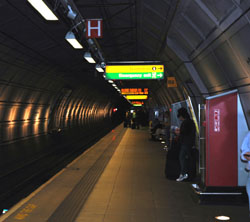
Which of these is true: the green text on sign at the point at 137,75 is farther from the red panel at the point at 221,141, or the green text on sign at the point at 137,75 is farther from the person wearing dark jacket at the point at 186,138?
the red panel at the point at 221,141

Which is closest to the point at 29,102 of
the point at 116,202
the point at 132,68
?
the point at 132,68

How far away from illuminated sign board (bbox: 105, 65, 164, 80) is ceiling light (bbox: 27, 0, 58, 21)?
5.92 meters

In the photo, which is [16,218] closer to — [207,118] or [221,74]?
[207,118]

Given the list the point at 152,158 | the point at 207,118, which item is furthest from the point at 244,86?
the point at 152,158

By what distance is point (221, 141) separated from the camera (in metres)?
6.32

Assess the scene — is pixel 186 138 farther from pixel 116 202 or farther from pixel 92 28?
pixel 92 28

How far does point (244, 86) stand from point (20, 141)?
16.6 metres

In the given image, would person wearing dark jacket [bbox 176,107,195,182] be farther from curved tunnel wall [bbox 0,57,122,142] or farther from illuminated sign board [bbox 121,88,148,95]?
illuminated sign board [bbox 121,88,148,95]

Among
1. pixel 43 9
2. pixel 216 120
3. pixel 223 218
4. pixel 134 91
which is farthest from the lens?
pixel 134 91

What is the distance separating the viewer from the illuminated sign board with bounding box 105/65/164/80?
11.8 metres

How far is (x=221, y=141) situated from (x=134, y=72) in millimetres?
6094

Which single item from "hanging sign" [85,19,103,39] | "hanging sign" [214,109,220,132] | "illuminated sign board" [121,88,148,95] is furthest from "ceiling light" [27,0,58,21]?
"illuminated sign board" [121,88,148,95]

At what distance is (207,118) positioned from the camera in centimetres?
633

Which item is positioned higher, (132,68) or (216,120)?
(132,68)
